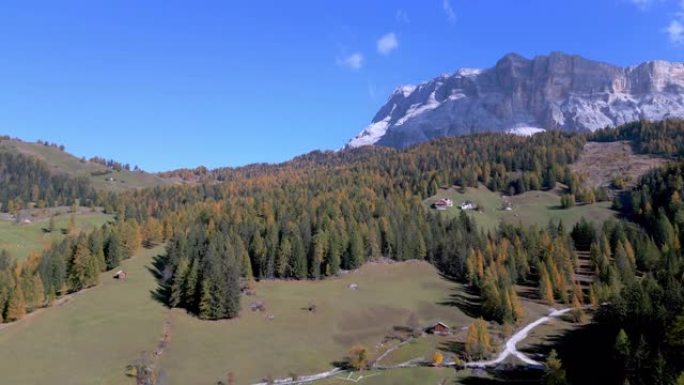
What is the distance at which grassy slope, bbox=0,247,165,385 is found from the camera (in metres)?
81.6

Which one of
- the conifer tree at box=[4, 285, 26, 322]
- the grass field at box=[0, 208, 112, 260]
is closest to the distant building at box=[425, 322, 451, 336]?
the conifer tree at box=[4, 285, 26, 322]

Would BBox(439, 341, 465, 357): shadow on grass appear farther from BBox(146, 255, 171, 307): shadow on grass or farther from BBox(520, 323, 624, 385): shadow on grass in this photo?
BBox(146, 255, 171, 307): shadow on grass

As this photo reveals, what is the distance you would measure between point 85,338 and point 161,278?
38144 mm

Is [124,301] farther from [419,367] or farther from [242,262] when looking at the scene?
[419,367]

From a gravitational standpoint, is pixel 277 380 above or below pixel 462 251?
below

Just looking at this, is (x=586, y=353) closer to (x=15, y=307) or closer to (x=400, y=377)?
(x=400, y=377)

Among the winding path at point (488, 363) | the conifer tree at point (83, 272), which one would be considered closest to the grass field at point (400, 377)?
the winding path at point (488, 363)

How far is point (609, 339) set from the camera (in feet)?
290

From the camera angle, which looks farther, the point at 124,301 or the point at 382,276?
the point at 382,276

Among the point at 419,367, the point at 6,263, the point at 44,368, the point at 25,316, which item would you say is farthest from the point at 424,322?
the point at 6,263

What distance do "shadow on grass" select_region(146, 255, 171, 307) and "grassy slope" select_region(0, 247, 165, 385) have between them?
206cm

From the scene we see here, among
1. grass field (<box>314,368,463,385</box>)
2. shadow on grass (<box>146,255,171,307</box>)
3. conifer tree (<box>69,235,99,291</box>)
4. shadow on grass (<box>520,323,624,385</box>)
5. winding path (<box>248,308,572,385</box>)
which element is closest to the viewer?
shadow on grass (<box>520,323,624,385</box>)

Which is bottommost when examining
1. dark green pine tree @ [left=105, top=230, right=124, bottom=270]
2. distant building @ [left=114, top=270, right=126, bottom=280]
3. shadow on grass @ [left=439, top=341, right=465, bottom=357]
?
shadow on grass @ [left=439, top=341, right=465, bottom=357]

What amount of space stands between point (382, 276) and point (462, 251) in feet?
76.8
